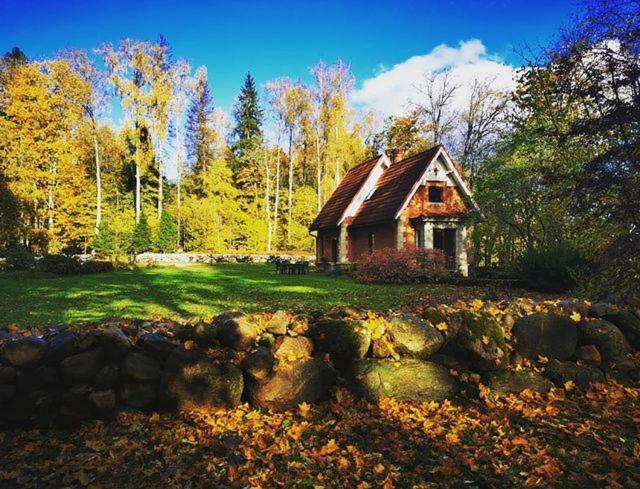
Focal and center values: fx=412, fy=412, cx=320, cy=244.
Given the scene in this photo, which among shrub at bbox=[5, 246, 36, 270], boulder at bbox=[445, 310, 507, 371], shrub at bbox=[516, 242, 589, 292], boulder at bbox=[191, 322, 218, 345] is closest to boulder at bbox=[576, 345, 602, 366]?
boulder at bbox=[445, 310, 507, 371]

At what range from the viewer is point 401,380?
453cm

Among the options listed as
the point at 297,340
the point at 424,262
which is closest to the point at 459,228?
the point at 424,262

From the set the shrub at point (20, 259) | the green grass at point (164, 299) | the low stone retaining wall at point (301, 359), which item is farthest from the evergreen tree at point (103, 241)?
the low stone retaining wall at point (301, 359)

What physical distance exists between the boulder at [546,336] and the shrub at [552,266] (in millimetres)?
9075

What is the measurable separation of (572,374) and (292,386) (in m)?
3.36

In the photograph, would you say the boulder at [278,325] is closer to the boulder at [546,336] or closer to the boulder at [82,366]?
the boulder at [82,366]

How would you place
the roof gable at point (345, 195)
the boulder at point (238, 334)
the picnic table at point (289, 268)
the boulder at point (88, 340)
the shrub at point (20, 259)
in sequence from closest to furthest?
the boulder at point (88, 340) < the boulder at point (238, 334) < the shrub at point (20, 259) < the picnic table at point (289, 268) < the roof gable at point (345, 195)

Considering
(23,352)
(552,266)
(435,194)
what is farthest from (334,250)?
(23,352)

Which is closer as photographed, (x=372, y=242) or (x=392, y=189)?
(x=392, y=189)

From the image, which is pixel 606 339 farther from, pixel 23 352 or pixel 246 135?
pixel 246 135

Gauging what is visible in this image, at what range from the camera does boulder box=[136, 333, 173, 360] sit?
420 centimetres

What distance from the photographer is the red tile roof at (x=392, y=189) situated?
2148cm

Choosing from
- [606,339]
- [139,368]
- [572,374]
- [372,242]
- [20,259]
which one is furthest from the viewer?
[372,242]

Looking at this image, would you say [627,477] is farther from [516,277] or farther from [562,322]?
[516,277]
